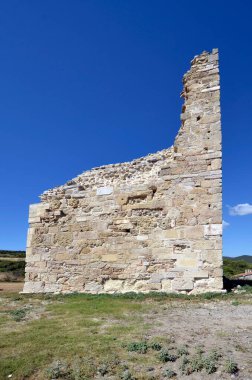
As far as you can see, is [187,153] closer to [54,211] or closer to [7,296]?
[54,211]

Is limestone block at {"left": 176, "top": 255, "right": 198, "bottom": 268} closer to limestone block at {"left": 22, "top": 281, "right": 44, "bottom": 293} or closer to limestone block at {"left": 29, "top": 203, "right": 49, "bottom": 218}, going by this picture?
limestone block at {"left": 22, "top": 281, "right": 44, "bottom": 293}

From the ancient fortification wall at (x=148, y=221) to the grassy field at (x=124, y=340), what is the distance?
1.28 metres

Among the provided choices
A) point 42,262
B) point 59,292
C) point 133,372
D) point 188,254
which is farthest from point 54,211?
point 133,372

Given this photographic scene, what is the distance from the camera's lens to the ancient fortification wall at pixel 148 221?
8.78 meters

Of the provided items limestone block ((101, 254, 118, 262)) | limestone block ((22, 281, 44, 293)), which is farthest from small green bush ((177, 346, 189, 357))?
limestone block ((22, 281, 44, 293))

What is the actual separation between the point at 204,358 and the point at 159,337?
95 centimetres

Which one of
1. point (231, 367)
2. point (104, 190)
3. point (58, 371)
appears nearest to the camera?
point (231, 367)

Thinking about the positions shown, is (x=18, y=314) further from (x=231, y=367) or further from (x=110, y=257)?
(x=231, y=367)

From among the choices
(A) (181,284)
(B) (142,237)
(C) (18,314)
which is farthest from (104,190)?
(C) (18,314)

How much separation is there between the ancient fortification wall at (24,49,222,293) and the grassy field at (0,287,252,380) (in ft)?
4.20

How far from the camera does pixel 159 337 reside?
4883 millimetres

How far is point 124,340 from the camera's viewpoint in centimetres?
487

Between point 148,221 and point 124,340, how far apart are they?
15.7ft

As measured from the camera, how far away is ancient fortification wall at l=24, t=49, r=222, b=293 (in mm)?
8781
